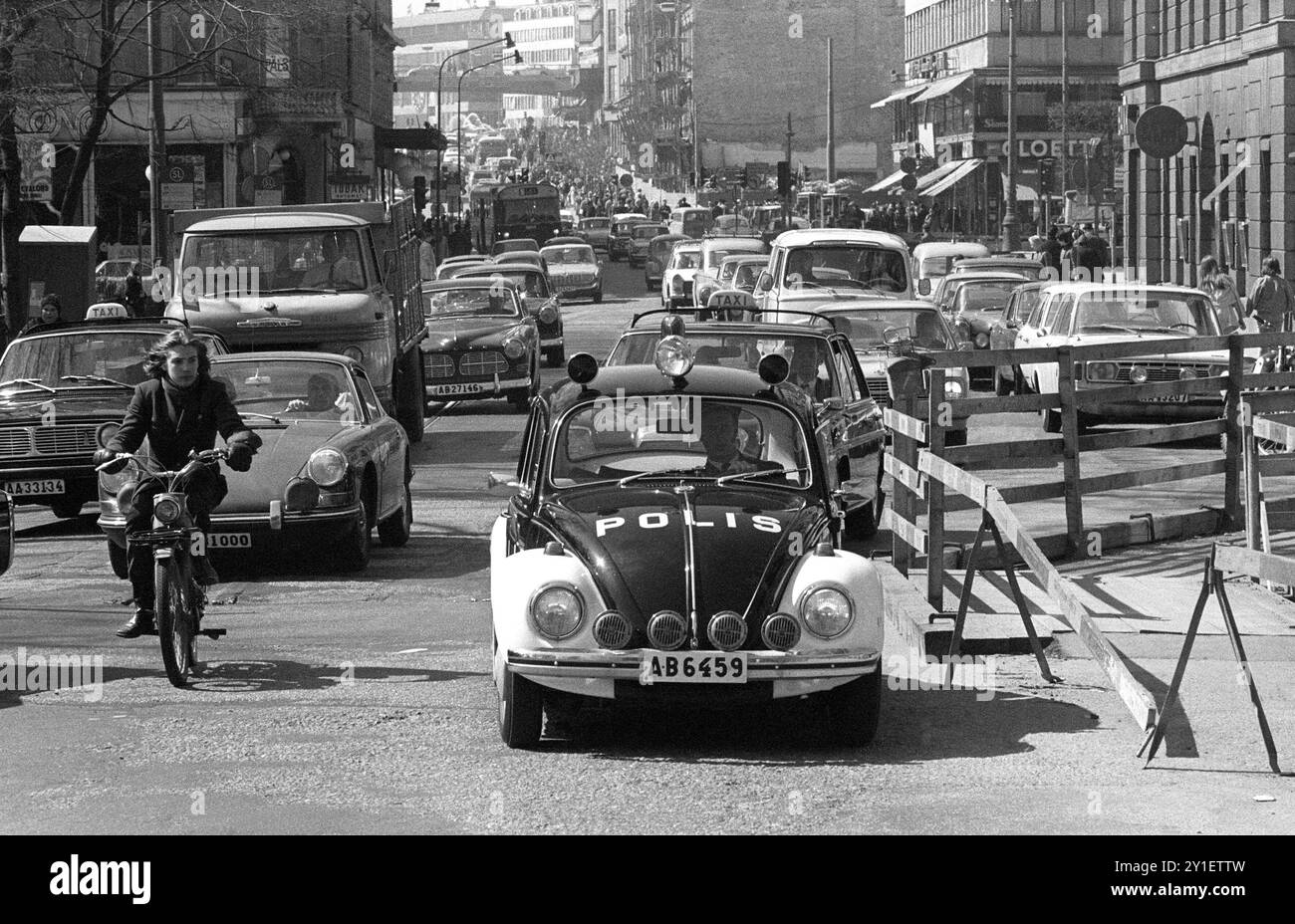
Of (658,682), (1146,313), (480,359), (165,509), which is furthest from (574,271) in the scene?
(658,682)

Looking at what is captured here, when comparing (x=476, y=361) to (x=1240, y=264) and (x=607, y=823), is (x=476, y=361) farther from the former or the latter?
(x=1240, y=264)

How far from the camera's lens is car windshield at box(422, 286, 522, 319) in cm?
2686

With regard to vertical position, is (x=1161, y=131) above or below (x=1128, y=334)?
above

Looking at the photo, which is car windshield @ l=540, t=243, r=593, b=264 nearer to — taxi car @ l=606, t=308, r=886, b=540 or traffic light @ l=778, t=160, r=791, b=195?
traffic light @ l=778, t=160, r=791, b=195

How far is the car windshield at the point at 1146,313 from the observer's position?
70.8 ft

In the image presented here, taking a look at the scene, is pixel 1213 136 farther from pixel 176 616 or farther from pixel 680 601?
pixel 680 601

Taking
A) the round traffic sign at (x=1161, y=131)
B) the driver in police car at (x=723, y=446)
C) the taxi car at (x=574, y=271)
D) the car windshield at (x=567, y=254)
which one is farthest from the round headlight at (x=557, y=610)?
the car windshield at (x=567, y=254)

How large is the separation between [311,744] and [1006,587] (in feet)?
16.3

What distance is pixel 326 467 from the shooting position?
1309 centimetres

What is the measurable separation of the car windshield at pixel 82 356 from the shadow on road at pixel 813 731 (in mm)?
→ 8964

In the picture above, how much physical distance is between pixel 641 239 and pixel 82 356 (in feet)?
218

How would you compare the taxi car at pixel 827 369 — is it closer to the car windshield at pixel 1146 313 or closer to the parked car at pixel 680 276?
the car windshield at pixel 1146 313

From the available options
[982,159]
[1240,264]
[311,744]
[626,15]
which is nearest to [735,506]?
[311,744]

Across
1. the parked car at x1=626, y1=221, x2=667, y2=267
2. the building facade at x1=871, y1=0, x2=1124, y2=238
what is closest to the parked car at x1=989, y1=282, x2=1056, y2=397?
the building facade at x1=871, y1=0, x2=1124, y2=238
